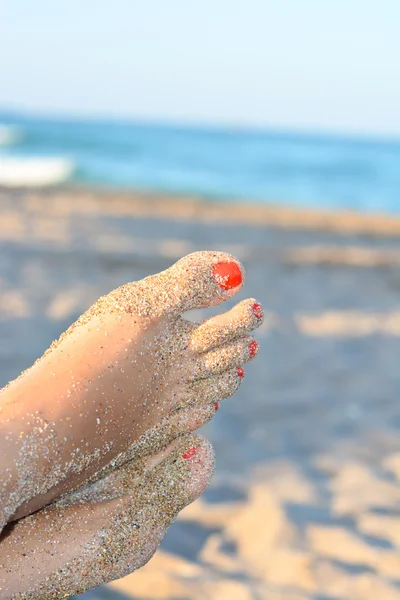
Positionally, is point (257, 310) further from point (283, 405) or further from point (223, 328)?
point (283, 405)

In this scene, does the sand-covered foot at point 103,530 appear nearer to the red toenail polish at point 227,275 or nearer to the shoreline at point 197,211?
the red toenail polish at point 227,275

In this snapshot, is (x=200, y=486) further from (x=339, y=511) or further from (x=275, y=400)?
(x=275, y=400)

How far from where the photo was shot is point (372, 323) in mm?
2980

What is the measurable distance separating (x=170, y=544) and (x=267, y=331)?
1.46 metres

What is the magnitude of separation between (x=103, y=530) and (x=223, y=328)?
0.43 m

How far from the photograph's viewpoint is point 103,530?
4.03 ft

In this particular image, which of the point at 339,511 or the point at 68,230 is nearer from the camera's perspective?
the point at 339,511

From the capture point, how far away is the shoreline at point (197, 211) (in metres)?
5.69

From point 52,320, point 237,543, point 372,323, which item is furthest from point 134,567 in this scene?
point 372,323

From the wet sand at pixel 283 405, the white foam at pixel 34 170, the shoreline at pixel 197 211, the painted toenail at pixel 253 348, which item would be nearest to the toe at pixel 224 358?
the painted toenail at pixel 253 348

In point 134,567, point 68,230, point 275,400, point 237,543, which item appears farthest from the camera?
point 68,230

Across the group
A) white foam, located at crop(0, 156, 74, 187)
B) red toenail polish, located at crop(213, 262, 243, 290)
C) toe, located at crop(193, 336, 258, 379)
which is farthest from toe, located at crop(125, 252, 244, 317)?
white foam, located at crop(0, 156, 74, 187)

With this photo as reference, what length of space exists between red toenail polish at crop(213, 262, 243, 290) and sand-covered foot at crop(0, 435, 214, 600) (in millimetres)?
298

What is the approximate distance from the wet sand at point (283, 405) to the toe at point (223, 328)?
411 millimetres
